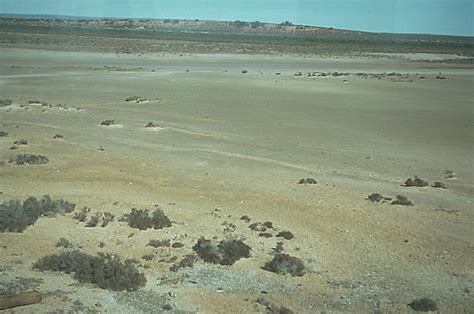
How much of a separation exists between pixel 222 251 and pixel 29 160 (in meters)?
10.8

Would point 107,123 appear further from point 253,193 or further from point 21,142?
point 253,193

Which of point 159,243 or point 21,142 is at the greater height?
point 159,243

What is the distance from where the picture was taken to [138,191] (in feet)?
56.9

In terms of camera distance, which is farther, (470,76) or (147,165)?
(470,76)

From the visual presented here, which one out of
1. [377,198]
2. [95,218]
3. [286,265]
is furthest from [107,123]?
[286,265]

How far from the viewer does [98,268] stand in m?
10.8

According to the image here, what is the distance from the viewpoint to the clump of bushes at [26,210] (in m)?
13.4

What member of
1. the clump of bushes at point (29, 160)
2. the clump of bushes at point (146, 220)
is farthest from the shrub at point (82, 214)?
the clump of bushes at point (29, 160)

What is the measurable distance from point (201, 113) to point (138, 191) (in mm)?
18943

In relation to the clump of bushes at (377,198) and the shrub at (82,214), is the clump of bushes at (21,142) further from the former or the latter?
the clump of bushes at (377,198)

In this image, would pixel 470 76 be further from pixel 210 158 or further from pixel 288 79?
pixel 210 158

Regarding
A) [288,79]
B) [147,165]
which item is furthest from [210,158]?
[288,79]

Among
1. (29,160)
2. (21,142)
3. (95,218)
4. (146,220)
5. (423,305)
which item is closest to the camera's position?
(423,305)

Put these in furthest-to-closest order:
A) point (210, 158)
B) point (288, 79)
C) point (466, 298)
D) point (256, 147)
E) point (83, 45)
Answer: point (83, 45) → point (288, 79) → point (256, 147) → point (210, 158) → point (466, 298)
